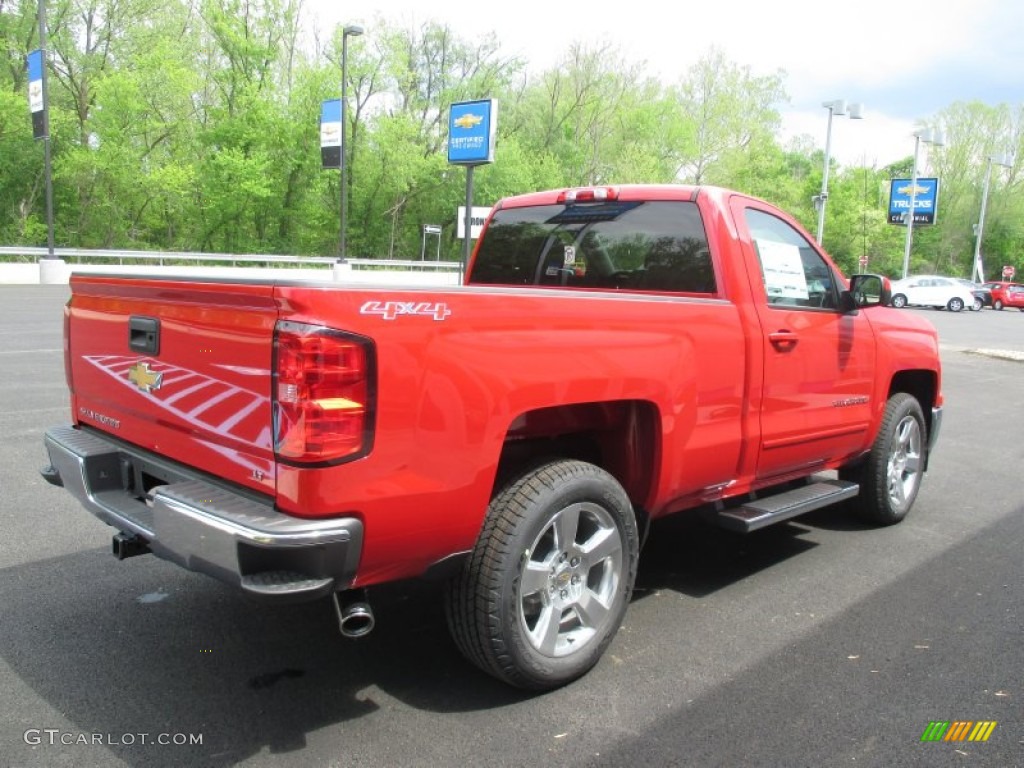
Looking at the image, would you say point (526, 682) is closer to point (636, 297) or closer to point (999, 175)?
point (636, 297)

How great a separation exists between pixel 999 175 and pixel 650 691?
8097cm

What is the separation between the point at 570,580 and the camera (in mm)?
3111

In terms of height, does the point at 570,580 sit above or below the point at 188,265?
below

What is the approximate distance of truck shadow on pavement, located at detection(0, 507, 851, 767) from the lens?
2695 millimetres

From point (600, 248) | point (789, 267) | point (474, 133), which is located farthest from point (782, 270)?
point (474, 133)

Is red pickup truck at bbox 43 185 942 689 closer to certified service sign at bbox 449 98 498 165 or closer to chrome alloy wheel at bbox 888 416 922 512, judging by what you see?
chrome alloy wheel at bbox 888 416 922 512

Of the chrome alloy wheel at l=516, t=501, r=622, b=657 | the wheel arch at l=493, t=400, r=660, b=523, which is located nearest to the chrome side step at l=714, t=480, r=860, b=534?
the wheel arch at l=493, t=400, r=660, b=523

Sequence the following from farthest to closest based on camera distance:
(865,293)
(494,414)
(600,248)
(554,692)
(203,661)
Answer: (865,293), (600,248), (203,661), (554,692), (494,414)

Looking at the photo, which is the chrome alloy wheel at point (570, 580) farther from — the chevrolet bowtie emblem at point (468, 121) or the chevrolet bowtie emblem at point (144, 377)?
the chevrolet bowtie emblem at point (468, 121)

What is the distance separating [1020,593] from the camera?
416 centimetres

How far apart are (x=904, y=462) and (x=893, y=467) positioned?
→ 0.67 ft


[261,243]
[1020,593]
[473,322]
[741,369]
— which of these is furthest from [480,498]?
[261,243]

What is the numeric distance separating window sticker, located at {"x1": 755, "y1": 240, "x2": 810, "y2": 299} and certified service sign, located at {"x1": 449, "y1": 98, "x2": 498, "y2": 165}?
21.1 meters

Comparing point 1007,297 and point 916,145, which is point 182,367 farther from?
point 1007,297
